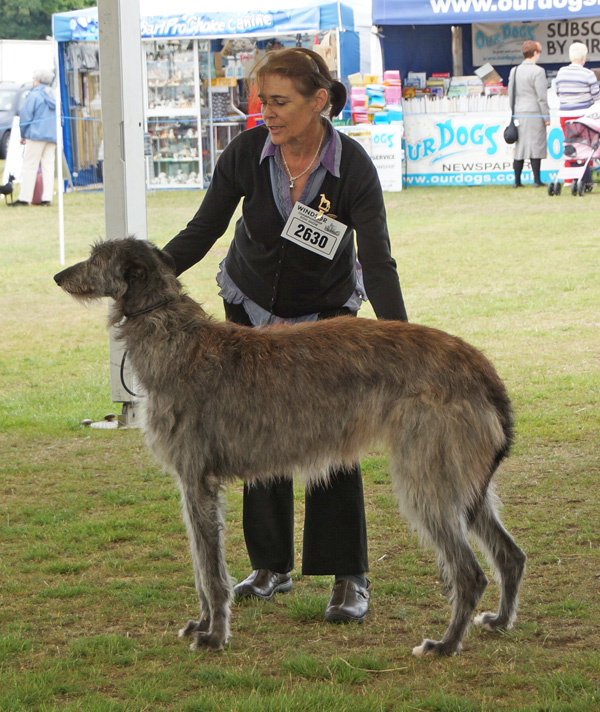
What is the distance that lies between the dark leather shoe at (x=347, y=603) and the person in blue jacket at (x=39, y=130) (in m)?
15.8

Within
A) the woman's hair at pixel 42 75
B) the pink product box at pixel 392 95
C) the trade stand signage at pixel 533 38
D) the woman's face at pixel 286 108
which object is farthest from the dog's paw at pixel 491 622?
the trade stand signage at pixel 533 38

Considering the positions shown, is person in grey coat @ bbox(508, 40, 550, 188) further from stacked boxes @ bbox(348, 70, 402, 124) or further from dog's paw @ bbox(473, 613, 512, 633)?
dog's paw @ bbox(473, 613, 512, 633)

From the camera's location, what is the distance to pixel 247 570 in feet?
14.6

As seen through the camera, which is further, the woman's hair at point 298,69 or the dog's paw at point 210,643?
the woman's hair at point 298,69

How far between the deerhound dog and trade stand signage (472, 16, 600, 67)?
19546 mm

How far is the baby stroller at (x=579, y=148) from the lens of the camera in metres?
16.6

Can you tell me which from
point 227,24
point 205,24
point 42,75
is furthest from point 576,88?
point 42,75

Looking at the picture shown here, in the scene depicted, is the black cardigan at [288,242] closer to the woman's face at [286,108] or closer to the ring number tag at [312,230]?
the ring number tag at [312,230]

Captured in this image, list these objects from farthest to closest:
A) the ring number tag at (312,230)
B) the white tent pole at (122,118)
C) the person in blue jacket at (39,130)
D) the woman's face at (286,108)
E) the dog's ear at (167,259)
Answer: the person in blue jacket at (39,130) < the white tent pole at (122,118) < the ring number tag at (312,230) < the woman's face at (286,108) < the dog's ear at (167,259)

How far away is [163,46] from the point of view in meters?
20.5

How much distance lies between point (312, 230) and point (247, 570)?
1.66 metres

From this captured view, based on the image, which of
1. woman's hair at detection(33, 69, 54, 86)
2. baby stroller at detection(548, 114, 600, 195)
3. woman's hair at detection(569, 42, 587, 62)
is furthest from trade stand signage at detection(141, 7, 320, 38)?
baby stroller at detection(548, 114, 600, 195)

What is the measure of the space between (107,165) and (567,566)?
13.1 feet

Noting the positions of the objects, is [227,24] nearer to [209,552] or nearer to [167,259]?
[167,259]
